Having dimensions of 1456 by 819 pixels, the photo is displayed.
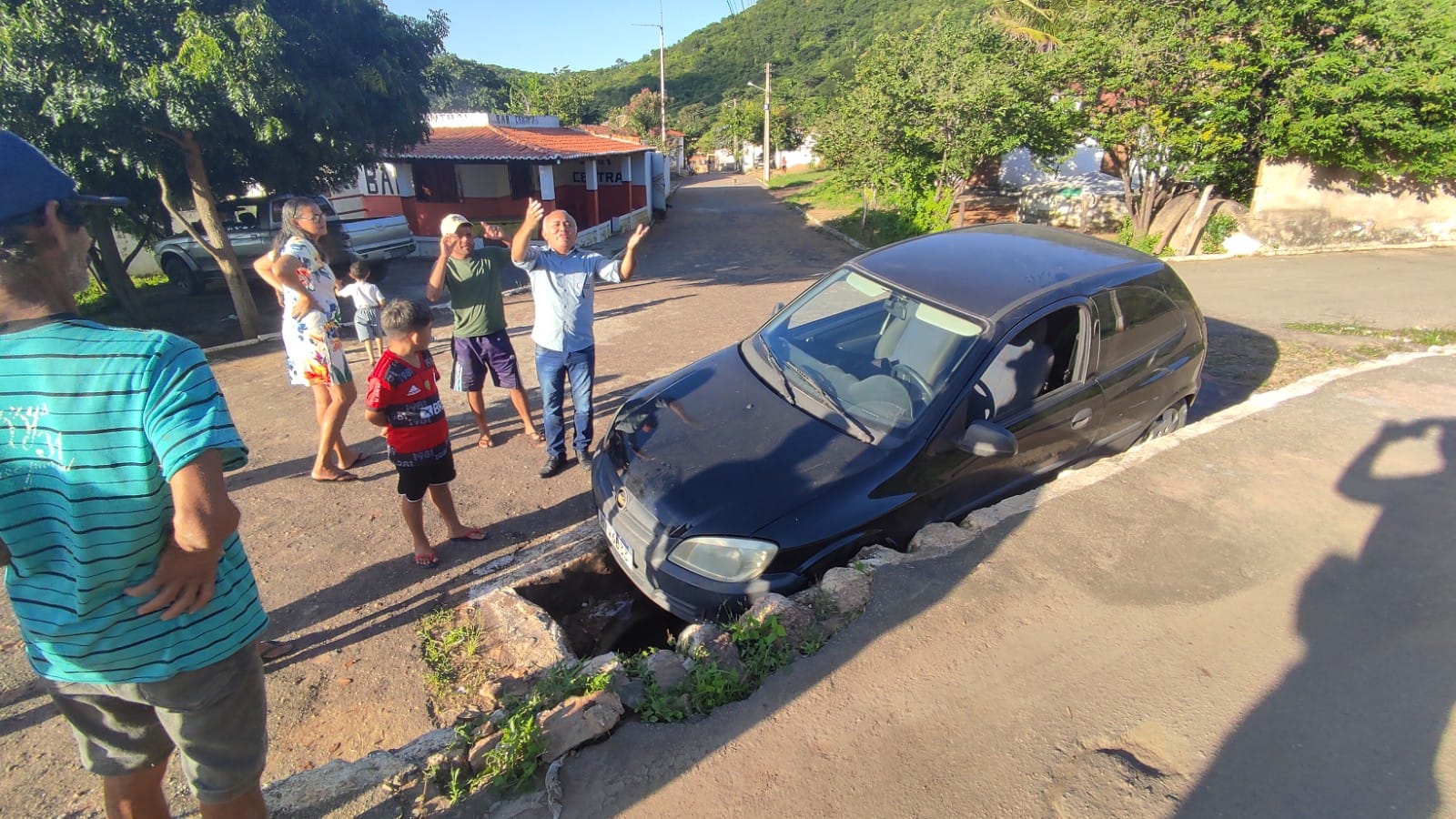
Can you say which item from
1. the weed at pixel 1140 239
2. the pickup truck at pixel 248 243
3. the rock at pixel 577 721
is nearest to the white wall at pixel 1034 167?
the weed at pixel 1140 239

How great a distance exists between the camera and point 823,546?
2.89 metres

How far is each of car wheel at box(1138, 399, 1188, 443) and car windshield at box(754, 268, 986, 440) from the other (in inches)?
74.4

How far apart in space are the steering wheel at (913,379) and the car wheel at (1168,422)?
2.03 meters

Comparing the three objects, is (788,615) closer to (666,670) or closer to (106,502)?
(666,670)

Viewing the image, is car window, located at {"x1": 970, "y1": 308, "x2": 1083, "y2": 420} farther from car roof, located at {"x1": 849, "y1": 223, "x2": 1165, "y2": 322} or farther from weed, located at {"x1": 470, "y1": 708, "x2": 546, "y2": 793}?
weed, located at {"x1": 470, "y1": 708, "x2": 546, "y2": 793}

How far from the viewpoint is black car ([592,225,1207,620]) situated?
292cm

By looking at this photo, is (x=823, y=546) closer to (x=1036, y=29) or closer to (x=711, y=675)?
(x=711, y=675)

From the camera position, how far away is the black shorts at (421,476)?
3.66 metres

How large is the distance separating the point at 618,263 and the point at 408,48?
8222 mm

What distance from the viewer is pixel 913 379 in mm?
3420

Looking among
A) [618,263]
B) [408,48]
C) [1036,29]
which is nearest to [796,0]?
[1036,29]

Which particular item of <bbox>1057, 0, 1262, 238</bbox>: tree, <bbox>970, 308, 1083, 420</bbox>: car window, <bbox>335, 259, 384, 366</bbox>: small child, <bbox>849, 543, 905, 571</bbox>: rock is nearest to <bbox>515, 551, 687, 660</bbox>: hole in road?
<bbox>849, 543, 905, 571</bbox>: rock

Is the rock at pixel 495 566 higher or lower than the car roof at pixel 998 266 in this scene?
lower

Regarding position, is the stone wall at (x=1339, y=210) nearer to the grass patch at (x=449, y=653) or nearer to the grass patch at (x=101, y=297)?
the grass patch at (x=449, y=653)
